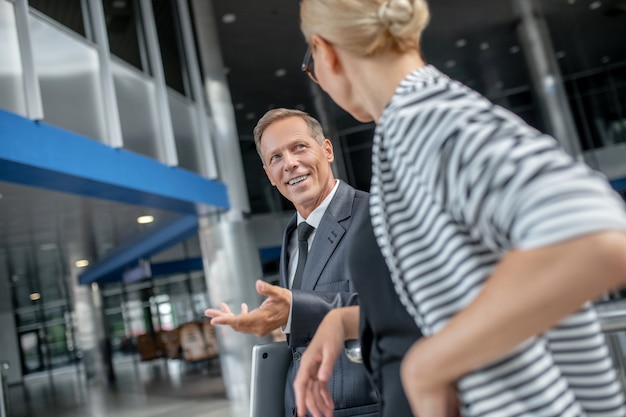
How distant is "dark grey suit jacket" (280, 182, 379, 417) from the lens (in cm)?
136

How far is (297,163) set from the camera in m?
1.78

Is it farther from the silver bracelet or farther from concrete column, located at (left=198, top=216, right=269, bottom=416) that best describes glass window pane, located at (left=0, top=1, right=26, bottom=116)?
the silver bracelet

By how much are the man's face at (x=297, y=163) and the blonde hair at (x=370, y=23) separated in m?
0.98

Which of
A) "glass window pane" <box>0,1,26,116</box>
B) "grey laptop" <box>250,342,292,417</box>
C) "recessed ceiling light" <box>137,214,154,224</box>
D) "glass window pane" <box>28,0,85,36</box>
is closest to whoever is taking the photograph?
"grey laptop" <box>250,342,292,417</box>

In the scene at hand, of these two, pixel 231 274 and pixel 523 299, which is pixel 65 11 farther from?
→ pixel 523 299

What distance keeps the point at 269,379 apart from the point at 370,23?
1043mm

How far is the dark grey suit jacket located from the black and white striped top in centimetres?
60

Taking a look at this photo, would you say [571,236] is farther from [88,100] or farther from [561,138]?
[561,138]

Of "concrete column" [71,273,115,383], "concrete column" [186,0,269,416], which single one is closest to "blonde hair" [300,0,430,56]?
"concrete column" [186,0,269,416]

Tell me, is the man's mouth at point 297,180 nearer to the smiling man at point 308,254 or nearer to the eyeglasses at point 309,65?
the smiling man at point 308,254

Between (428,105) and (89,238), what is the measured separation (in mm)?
12166

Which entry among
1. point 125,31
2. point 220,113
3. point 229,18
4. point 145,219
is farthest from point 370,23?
point 229,18

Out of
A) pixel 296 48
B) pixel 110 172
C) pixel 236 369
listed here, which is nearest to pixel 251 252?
pixel 236 369

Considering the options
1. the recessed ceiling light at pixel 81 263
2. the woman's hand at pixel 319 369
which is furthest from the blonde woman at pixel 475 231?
the recessed ceiling light at pixel 81 263
